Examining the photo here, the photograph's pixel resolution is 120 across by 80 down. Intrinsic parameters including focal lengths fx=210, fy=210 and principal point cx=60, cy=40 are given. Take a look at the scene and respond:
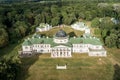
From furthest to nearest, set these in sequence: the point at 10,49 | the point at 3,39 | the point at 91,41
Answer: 1. the point at 3,39
2. the point at 10,49
3. the point at 91,41

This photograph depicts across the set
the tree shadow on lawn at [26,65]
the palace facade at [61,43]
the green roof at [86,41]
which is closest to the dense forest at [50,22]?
Answer: the tree shadow on lawn at [26,65]

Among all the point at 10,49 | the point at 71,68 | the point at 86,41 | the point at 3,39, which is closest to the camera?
the point at 71,68

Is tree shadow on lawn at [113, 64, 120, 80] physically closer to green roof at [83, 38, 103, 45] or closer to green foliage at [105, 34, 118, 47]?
green roof at [83, 38, 103, 45]

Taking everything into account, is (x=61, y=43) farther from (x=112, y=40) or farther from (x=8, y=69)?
(x=8, y=69)

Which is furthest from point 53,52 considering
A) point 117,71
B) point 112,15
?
point 112,15

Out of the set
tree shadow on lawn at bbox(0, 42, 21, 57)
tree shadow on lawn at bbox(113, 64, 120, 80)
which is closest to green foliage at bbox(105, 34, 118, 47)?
tree shadow on lawn at bbox(113, 64, 120, 80)

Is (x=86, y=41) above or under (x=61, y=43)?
under

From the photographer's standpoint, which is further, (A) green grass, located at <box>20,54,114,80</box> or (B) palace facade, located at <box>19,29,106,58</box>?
(B) palace facade, located at <box>19,29,106,58</box>

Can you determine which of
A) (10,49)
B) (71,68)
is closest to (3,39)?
(10,49)

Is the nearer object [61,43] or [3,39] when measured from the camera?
[61,43]
